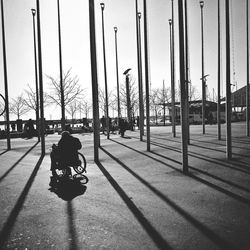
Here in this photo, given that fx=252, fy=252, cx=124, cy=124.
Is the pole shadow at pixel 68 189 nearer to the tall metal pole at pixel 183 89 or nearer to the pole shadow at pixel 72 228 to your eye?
the pole shadow at pixel 72 228

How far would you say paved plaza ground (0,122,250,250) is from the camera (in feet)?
11.4

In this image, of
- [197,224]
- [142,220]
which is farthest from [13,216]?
[197,224]

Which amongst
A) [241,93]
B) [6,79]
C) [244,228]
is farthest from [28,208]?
[241,93]

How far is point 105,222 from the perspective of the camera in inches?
162

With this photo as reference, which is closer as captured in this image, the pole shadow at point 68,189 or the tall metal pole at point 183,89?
the pole shadow at point 68,189

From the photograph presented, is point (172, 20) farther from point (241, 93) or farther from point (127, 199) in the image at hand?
point (241, 93)

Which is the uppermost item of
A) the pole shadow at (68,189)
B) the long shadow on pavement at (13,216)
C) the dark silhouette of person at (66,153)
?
the dark silhouette of person at (66,153)

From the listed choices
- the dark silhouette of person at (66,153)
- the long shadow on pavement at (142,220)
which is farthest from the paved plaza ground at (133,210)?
the dark silhouette of person at (66,153)

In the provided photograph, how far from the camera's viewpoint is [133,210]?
465 cm

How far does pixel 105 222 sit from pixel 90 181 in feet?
9.71

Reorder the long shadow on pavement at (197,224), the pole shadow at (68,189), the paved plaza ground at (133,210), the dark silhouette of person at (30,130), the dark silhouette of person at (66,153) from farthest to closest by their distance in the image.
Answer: the dark silhouette of person at (30,130)
the dark silhouette of person at (66,153)
the pole shadow at (68,189)
the paved plaza ground at (133,210)
the long shadow on pavement at (197,224)

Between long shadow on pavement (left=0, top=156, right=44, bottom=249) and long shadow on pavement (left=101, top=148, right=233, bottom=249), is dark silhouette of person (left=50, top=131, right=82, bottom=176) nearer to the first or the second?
long shadow on pavement (left=0, top=156, right=44, bottom=249)

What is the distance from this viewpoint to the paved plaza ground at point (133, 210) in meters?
3.46

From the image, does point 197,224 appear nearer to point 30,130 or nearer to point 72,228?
point 72,228
